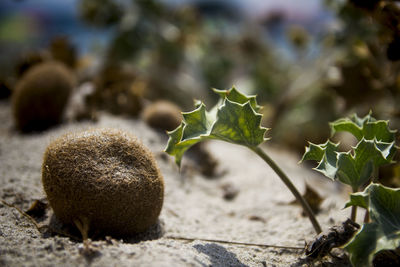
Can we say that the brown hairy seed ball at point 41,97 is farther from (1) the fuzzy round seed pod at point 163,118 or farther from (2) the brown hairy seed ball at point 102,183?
(2) the brown hairy seed ball at point 102,183

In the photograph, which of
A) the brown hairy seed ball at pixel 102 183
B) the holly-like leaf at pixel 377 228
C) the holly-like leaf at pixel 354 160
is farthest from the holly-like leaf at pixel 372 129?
the brown hairy seed ball at pixel 102 183

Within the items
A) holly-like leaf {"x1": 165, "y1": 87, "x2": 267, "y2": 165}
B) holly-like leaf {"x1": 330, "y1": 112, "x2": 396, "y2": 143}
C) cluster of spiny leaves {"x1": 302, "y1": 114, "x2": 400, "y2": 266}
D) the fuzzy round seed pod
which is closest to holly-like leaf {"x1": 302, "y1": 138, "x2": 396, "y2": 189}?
cluster of spiny leaves {"x1": 302, "y1": 114, "x2": 400, "y2": 266}

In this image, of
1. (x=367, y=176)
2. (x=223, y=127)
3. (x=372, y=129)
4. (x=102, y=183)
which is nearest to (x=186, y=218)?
(x=102, y=183)

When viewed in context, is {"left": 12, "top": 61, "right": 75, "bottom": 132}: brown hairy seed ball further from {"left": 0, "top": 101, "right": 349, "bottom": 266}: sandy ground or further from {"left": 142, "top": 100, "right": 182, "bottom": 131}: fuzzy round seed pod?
{"left": 142, "top": 100, "right": 182, "bottom": 131}: fuzzy round seed pod

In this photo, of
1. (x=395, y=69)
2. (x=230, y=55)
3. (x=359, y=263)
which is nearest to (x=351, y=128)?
(x=359, y=263)

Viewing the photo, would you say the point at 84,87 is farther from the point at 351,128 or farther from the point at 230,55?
the point at 351,128

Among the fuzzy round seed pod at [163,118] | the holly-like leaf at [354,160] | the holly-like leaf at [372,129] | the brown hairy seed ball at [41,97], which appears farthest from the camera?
the fuzzy round seed pod at [163,118]

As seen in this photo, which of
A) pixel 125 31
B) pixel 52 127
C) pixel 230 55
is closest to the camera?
pixel 52 127
